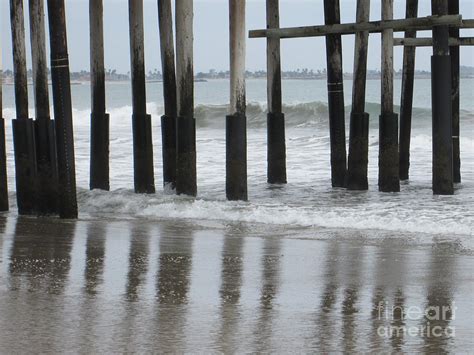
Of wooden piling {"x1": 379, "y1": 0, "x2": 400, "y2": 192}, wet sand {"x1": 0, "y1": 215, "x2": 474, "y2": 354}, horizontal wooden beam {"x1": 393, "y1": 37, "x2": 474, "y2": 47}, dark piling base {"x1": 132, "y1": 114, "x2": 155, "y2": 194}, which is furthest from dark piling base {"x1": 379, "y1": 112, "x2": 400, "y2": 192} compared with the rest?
wet sand {"x1": 0, "y1": 215, "x2": 474, "y2": 354}

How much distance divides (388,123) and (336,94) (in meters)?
1.00

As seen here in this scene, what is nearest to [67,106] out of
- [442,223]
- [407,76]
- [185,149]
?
[185,149]

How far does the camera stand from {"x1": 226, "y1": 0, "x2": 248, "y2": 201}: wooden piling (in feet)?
35.9

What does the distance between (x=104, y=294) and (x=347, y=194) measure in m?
7.09

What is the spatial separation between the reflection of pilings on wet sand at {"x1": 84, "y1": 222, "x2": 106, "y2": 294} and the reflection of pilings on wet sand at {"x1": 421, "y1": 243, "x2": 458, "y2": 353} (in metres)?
1.98

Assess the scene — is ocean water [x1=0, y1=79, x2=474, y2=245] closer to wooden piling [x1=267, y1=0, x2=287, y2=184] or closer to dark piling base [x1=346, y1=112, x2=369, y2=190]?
dark piling base [x1=346, y1=112, x2=369, y2=190]

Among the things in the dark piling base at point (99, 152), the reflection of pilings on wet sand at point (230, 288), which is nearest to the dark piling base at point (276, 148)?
the dark piling base at point (99, 152)

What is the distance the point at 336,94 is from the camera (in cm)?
1341

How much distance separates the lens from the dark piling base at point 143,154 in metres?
12.5

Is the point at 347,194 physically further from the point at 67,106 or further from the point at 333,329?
the point at 333,329

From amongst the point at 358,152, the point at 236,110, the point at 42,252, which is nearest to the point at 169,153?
the point at 236,110

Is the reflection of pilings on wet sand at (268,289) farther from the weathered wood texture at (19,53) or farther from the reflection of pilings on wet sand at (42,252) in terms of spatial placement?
the weathered wood texture at (19,53)

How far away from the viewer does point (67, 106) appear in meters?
9.81

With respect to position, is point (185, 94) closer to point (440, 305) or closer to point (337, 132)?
point (337, 132)
